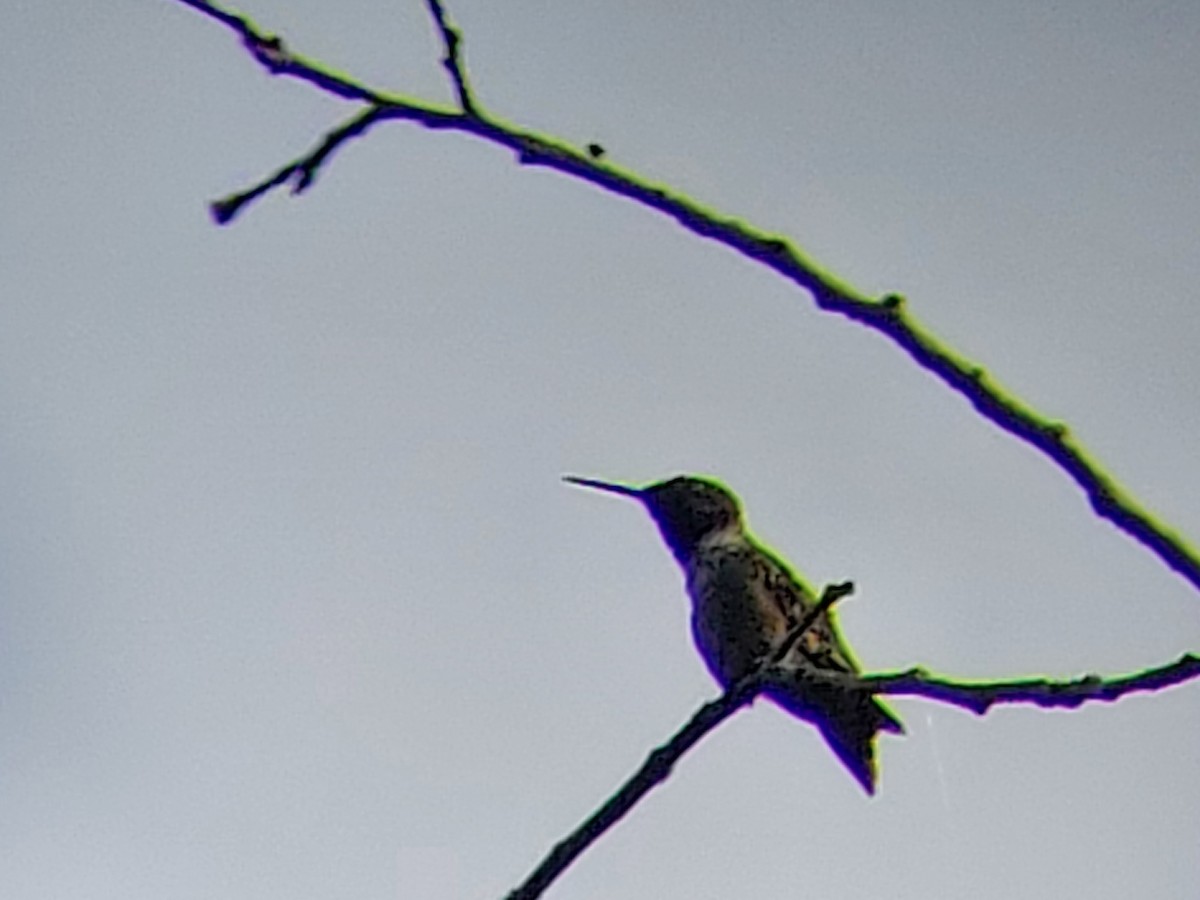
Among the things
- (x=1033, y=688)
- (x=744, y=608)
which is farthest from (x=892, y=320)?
(x=744, y=608)

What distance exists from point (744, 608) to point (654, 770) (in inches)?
199

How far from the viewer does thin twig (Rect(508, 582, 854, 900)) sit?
1987 millimetres

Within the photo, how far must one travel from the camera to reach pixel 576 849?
204 centimetres

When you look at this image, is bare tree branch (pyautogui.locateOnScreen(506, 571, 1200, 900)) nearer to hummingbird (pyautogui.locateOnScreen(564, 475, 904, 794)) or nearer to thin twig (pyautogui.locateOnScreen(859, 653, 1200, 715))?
thin twig (pyautogui.locateOnScreen(859, 653, 1200, 715))

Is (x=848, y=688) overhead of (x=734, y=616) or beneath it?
beneath

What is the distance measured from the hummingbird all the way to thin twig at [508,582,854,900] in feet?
9.99

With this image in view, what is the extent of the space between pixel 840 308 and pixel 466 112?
0.53 m

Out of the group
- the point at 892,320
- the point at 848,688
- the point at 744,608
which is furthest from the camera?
the point at 744,608

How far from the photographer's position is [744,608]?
287 inches

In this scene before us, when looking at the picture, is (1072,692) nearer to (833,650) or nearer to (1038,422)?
(1038,422)

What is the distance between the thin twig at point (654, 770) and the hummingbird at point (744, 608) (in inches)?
120

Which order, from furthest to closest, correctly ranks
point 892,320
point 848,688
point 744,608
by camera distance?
point 744,608 < point 848,688 < point 892,320

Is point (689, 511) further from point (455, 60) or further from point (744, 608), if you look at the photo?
point (455, 60)

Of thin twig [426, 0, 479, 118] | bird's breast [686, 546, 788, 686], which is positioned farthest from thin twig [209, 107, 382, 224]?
bird's breast [686, 546, 788, 686]
